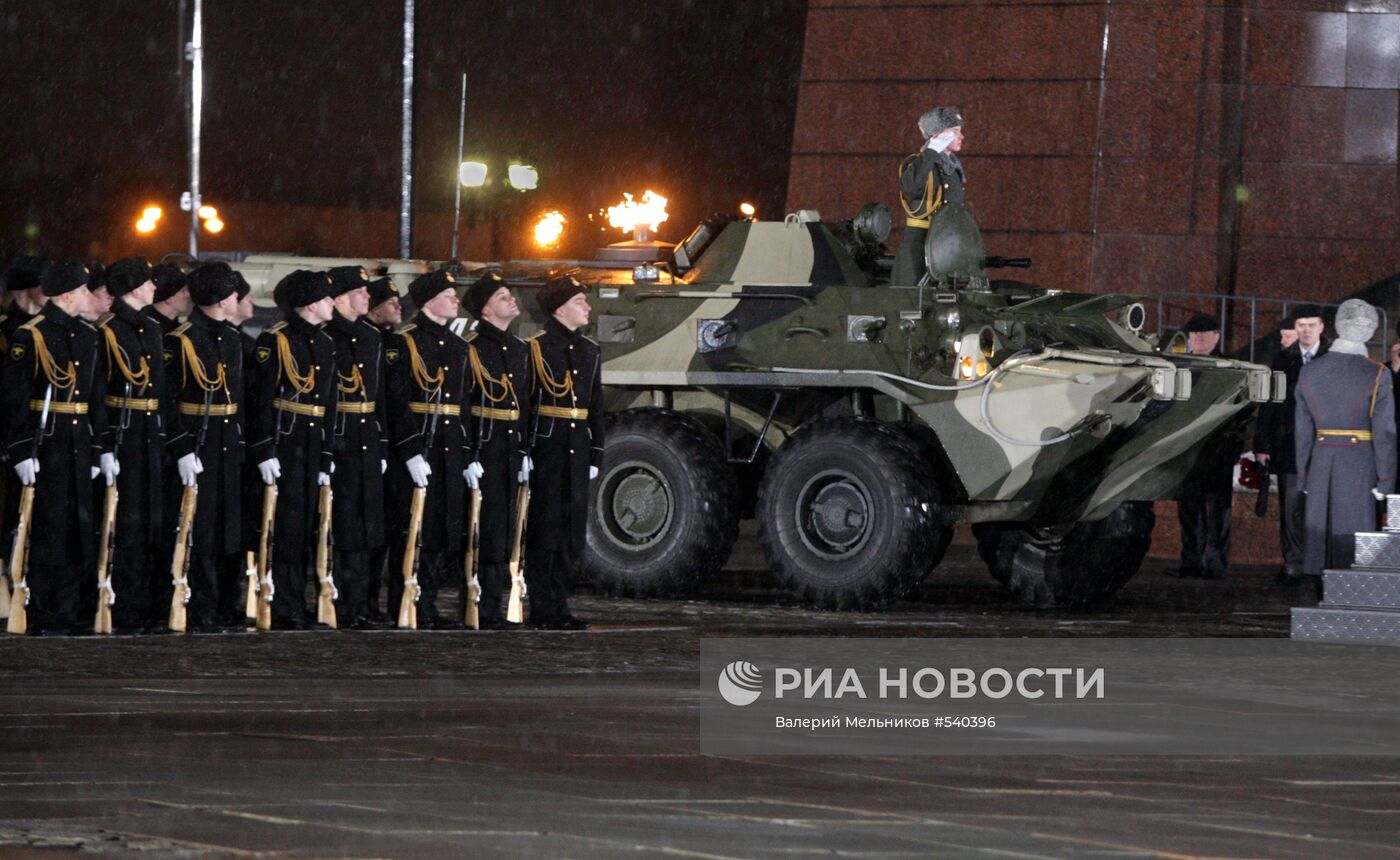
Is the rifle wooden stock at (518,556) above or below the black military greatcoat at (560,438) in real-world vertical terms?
below

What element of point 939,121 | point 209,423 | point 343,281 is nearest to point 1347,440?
point 939,121

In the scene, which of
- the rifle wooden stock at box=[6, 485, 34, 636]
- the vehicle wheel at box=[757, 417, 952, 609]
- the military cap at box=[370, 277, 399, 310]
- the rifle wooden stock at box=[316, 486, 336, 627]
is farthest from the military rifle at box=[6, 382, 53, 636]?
the vehicle wheel at box=[757, 417, 952, 609]

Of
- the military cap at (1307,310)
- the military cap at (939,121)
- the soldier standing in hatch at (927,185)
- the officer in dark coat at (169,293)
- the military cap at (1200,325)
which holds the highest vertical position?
the military cap at (939,121)

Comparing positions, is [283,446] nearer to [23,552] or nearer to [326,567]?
[326,567]

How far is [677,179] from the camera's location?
36.4 metres

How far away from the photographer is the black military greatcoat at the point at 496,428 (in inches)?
444

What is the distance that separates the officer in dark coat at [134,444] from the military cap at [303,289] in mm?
605

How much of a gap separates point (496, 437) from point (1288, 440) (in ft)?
18.3

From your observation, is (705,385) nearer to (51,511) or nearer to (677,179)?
(51,511)

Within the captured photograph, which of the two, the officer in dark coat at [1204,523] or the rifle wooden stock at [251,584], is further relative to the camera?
the officer in dark coat at [1204,523]

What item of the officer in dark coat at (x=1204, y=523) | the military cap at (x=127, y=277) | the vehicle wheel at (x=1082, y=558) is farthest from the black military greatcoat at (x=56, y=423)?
the officer in dark coat at (x=1204, y=523)

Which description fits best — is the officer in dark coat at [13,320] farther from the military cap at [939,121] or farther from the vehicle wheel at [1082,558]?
the vehicle wheel at [1082,558]

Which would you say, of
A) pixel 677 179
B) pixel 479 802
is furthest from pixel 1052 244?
pixel 677 179

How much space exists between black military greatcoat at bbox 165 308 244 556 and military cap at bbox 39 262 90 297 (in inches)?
18.7
